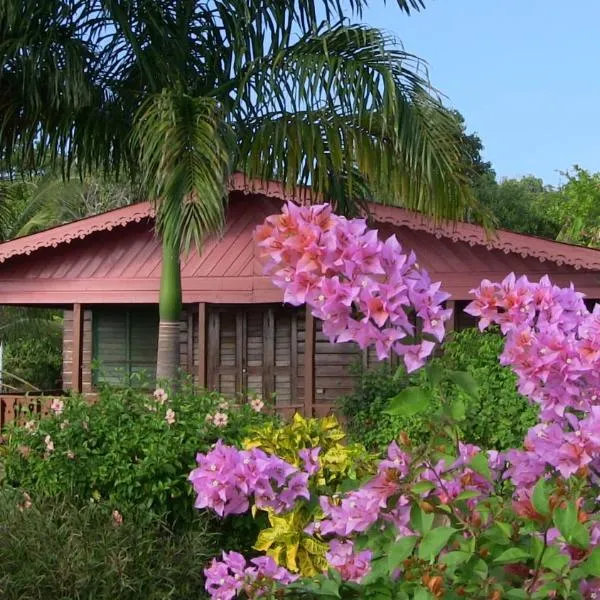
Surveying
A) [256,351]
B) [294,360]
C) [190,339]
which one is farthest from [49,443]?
[190,339]

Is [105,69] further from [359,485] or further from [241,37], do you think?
[359,485]

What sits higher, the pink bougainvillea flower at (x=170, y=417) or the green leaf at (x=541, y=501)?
the green leaf at (x=541, y=501)

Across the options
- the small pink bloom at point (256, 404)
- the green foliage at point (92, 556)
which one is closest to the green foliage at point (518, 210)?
the small pink bloom at point (256, 404)

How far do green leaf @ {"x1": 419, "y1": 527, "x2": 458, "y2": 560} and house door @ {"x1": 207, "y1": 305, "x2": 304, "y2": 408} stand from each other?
13219mm

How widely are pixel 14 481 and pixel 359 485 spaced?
4442 millimetres

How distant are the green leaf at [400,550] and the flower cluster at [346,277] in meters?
0.37

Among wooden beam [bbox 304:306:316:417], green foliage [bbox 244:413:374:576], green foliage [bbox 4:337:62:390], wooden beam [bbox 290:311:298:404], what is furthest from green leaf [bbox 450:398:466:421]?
green foliage [bbox 4:337:62:390]

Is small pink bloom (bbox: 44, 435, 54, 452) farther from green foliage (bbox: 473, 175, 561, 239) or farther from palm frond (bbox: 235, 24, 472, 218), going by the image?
green foliage (bbox: 473, 175, 561, 239)

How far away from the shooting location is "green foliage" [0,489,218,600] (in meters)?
4.39

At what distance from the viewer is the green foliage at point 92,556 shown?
439 centimetres

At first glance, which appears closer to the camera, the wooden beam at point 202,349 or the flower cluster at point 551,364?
the flower cluster at point 551,364

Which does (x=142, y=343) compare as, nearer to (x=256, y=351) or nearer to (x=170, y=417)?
(x=256, y=351)

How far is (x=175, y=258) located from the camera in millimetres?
9336

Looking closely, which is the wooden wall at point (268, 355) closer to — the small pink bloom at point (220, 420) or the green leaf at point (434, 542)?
the small pink bloom at point (220, 420)
